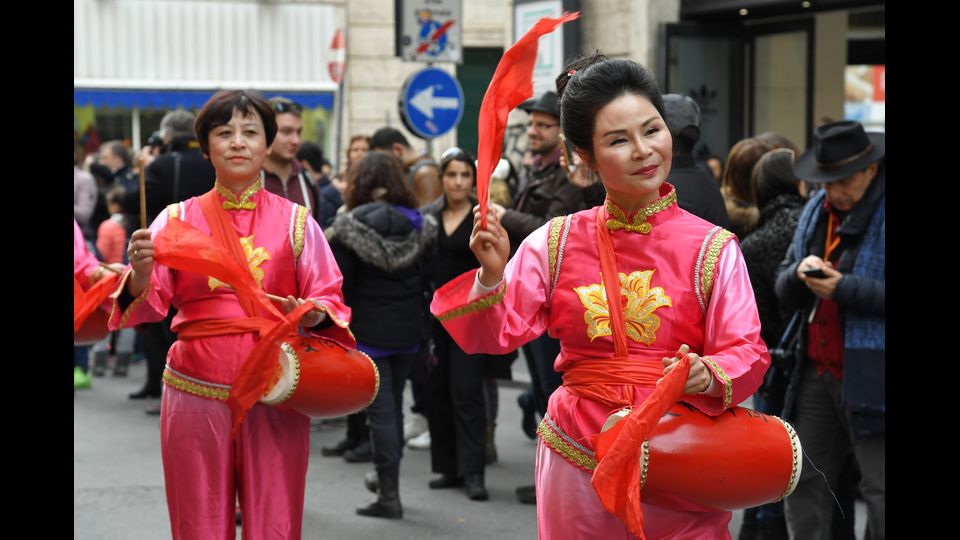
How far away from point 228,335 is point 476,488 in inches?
125

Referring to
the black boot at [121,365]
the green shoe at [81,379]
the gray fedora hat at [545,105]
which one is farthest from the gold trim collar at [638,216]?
the black boot at [121,365]

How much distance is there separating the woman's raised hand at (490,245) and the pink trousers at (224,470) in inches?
59.5

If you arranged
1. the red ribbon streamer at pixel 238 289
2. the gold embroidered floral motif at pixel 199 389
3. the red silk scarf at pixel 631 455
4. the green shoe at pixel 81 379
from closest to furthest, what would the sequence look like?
the red silk scarf at pixel 631 455 → the red ribbon streamer at pixel 238 289 → the gold embroidered floral motif at pixel 199 389 → the green shoe at pixel 81 379

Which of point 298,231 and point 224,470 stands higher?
point 298,231

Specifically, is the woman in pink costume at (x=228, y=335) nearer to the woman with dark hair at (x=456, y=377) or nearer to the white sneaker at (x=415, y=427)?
the woman with dark hair at (x=456, y=377)

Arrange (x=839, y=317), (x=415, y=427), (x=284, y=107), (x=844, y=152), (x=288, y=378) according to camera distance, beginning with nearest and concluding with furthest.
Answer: (x=288, y=378) → (x=844, y=152) → (x=839, y=317) → (x=284, y=107) → (x=415, y=427)

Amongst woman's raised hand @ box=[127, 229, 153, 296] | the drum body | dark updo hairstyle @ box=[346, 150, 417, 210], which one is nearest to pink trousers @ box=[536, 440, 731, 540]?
the drum body

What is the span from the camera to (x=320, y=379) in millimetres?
4164

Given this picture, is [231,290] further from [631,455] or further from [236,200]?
[631,455]

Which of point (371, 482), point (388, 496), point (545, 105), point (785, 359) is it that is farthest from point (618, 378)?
point (371, 482)

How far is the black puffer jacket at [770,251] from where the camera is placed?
222 inches

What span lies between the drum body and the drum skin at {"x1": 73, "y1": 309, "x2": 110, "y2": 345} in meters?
0.97

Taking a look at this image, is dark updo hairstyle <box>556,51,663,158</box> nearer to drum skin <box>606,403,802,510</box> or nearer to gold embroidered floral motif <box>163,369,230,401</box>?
drum skin <box>606,403,802,510</box>

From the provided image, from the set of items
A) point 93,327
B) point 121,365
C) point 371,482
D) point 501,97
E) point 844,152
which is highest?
point 501,97
